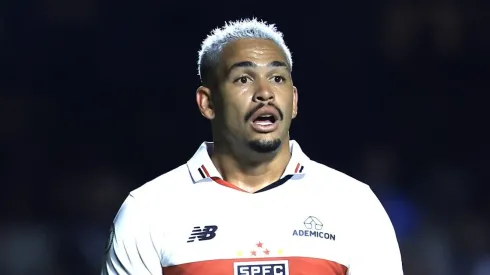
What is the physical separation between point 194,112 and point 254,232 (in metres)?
1.84

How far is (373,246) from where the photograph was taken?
287 centimetres

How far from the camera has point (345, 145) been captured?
464 cm

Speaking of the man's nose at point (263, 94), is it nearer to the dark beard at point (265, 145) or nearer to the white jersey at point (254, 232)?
the dark beard at point (265, 145)

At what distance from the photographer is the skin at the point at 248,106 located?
2.94 m

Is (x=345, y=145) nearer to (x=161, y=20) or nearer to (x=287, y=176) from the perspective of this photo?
(x=161, y=20)

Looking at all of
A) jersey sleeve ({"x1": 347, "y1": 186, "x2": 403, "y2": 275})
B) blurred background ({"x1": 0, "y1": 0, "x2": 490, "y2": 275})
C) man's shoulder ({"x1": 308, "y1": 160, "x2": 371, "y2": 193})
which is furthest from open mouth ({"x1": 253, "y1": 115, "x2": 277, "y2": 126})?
blurred background ({"x1": 0, "y1": 0, "x2": 490, "y2": 275})

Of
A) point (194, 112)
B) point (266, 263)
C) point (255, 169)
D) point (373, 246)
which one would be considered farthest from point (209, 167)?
point (194, 112)

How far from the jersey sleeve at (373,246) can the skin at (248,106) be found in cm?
29

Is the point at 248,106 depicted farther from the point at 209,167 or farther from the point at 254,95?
the point at 209,167

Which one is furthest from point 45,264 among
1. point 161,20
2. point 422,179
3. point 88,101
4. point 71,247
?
point 422,179

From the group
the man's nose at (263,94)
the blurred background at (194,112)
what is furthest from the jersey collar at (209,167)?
the blurred background at (194,112)

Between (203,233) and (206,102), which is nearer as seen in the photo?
(203,233)

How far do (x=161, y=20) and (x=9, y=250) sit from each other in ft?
3.91

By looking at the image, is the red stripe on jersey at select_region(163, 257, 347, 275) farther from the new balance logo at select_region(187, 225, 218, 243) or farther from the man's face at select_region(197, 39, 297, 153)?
the man's face at select_region(197, 39, 297, 153)
